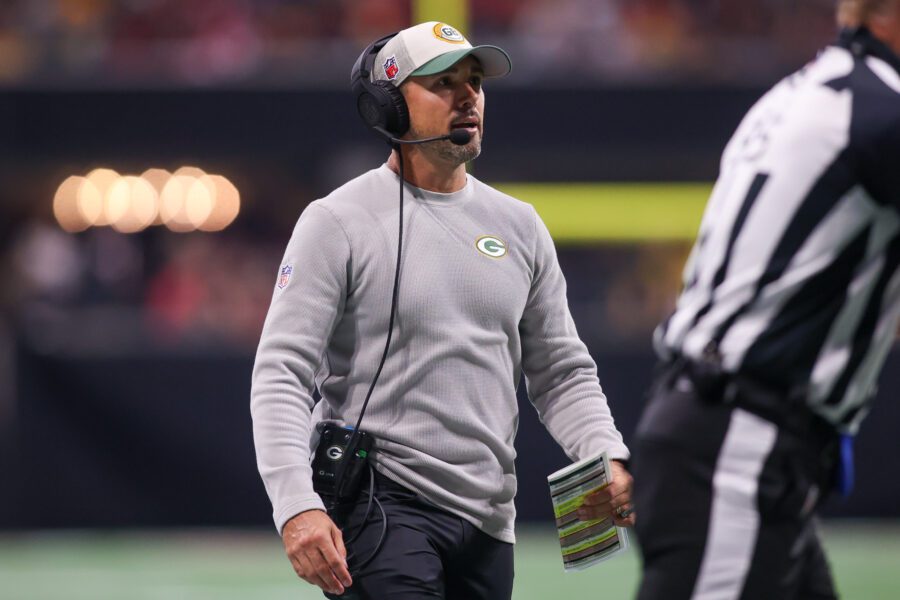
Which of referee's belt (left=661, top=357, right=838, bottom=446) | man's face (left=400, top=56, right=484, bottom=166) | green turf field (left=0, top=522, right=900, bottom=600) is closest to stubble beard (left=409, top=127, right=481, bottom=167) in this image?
man's face (left=400, top=56, right=484, bottom=166)

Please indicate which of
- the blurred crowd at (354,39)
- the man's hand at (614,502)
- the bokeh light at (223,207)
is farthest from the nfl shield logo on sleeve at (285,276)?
the bokeh light at (223,207)

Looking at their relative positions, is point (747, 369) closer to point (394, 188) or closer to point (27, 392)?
point (394, 188)

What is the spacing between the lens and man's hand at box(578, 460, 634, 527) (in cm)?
310

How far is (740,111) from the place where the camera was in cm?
1034

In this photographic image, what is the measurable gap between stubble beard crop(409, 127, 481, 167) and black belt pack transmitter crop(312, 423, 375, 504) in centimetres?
64

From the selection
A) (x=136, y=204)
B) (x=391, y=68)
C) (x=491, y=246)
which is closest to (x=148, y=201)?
(x=136, y=204)

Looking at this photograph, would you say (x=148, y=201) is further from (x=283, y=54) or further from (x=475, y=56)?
(x=475, y=56)

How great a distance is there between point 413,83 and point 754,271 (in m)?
1.13

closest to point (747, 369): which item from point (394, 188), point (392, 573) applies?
point (392, 573)

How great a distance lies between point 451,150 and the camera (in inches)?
127

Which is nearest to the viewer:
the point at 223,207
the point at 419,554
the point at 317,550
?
the point at 317,550

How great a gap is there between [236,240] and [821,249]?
38.2 feet

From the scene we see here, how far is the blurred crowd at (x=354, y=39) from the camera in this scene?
10.4 metres

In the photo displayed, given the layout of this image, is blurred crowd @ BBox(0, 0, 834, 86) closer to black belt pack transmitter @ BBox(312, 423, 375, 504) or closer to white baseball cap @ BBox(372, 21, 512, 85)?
white baseball cap @ BBox(372, 21, 512, 85)
